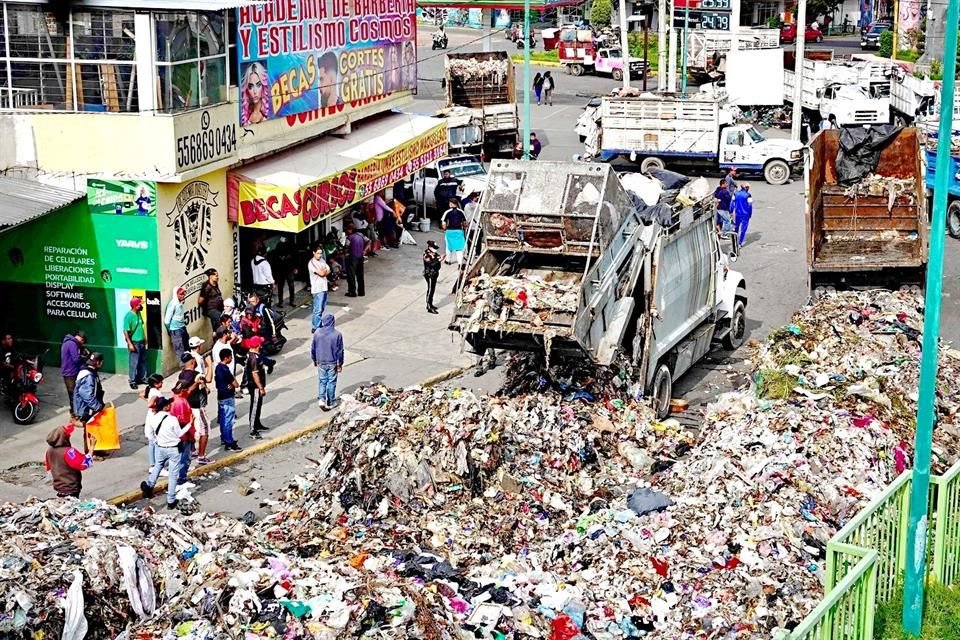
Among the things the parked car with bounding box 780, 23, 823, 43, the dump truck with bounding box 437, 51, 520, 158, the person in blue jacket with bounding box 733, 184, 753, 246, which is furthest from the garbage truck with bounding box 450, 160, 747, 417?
the parked car with bounding box 780, 23, 823, 43

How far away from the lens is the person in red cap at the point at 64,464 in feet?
42.8

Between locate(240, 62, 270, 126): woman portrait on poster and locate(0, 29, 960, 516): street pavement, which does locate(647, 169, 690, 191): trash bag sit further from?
locate(240, 62, 270, 126): woman portrait on poster

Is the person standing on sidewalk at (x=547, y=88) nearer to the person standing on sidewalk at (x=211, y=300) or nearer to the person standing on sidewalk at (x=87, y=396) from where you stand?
the person standing on sidewalk at (x=211, y=300)

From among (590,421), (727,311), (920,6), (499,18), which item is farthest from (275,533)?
(499,18)

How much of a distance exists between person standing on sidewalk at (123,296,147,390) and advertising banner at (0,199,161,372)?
0.19 m

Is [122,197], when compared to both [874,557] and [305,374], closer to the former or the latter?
[305,374]

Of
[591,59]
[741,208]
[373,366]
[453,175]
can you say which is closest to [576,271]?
[373,366]

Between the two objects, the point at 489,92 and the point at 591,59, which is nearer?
the point at 489,92

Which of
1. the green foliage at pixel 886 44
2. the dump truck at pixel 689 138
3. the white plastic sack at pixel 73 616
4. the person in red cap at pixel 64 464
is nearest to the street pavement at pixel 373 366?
the person in red cap at pixel 64 464

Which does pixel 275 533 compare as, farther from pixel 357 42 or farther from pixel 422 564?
pixel 357 42

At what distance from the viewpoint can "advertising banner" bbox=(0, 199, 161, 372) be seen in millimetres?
17922

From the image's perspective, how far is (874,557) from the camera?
9391mm

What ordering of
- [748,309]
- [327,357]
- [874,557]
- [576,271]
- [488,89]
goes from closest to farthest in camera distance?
[874,557] < [576,271] < [327,357] < [748,309] < [488,89]

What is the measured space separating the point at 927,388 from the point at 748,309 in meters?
12.3
